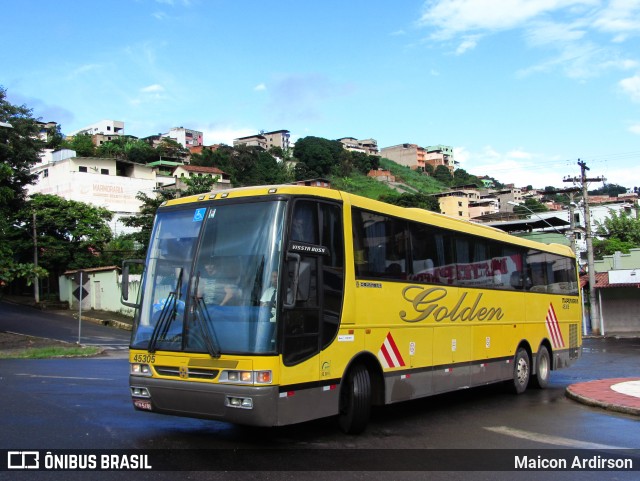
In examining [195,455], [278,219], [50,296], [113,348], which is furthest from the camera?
[50,296]

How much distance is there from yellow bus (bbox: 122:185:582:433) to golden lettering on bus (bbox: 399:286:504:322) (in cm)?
4

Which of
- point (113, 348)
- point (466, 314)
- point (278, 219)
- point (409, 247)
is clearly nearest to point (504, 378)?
point (466, 314)

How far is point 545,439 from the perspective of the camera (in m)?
8.58

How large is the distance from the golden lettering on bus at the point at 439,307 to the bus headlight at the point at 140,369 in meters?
3.84

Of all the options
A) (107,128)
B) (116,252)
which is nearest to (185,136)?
(107,128)

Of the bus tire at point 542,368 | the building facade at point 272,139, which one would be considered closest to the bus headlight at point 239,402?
the bus tire at point 542,368

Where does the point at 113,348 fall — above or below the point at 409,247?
below

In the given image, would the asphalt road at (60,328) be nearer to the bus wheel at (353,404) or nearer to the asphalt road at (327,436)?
the asphalt road at (327,436)

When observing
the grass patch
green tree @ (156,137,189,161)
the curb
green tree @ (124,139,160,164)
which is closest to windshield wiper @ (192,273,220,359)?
the grass patch

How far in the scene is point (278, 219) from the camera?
737cm

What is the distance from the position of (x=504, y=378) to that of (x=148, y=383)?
8.11 meters

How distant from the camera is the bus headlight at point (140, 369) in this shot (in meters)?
7.60

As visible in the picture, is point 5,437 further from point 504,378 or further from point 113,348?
point 113,348

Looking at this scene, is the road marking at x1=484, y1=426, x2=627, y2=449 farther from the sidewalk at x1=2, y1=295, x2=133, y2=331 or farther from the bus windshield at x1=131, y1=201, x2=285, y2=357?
the sidewalk at x1=2, y1=295, x2=133, y2=331
